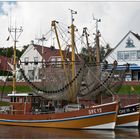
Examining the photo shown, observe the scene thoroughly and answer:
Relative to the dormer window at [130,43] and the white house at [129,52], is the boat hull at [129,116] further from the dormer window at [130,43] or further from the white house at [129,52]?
the dormer window at [130,43]

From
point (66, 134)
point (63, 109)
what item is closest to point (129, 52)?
point (63, 109)

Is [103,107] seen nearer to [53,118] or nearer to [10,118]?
[53,118]

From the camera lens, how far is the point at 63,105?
39250 mm

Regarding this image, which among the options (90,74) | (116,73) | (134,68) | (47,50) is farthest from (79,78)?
(47,50)

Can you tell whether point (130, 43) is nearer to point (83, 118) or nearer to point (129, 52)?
point (129, 52)

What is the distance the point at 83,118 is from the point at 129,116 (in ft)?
17.6

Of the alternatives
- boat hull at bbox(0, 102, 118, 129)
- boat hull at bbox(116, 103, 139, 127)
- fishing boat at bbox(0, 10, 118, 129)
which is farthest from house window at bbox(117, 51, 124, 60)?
boat hull at bbox(0, 102, 118, 129)

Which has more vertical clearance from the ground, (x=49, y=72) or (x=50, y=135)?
(x=49, y=72)

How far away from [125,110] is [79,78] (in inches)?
197

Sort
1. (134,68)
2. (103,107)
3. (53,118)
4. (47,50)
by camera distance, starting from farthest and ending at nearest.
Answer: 1. (47,50)
2. (134,68)
3. (53,118)
4. (103,107)

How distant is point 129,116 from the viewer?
38.2m

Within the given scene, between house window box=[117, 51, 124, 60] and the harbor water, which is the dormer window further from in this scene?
the harbor water

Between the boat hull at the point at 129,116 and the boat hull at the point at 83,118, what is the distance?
13.1 feet

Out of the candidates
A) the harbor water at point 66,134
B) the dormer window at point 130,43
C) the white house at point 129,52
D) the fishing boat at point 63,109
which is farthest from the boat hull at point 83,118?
the dormer window at point 130,43
